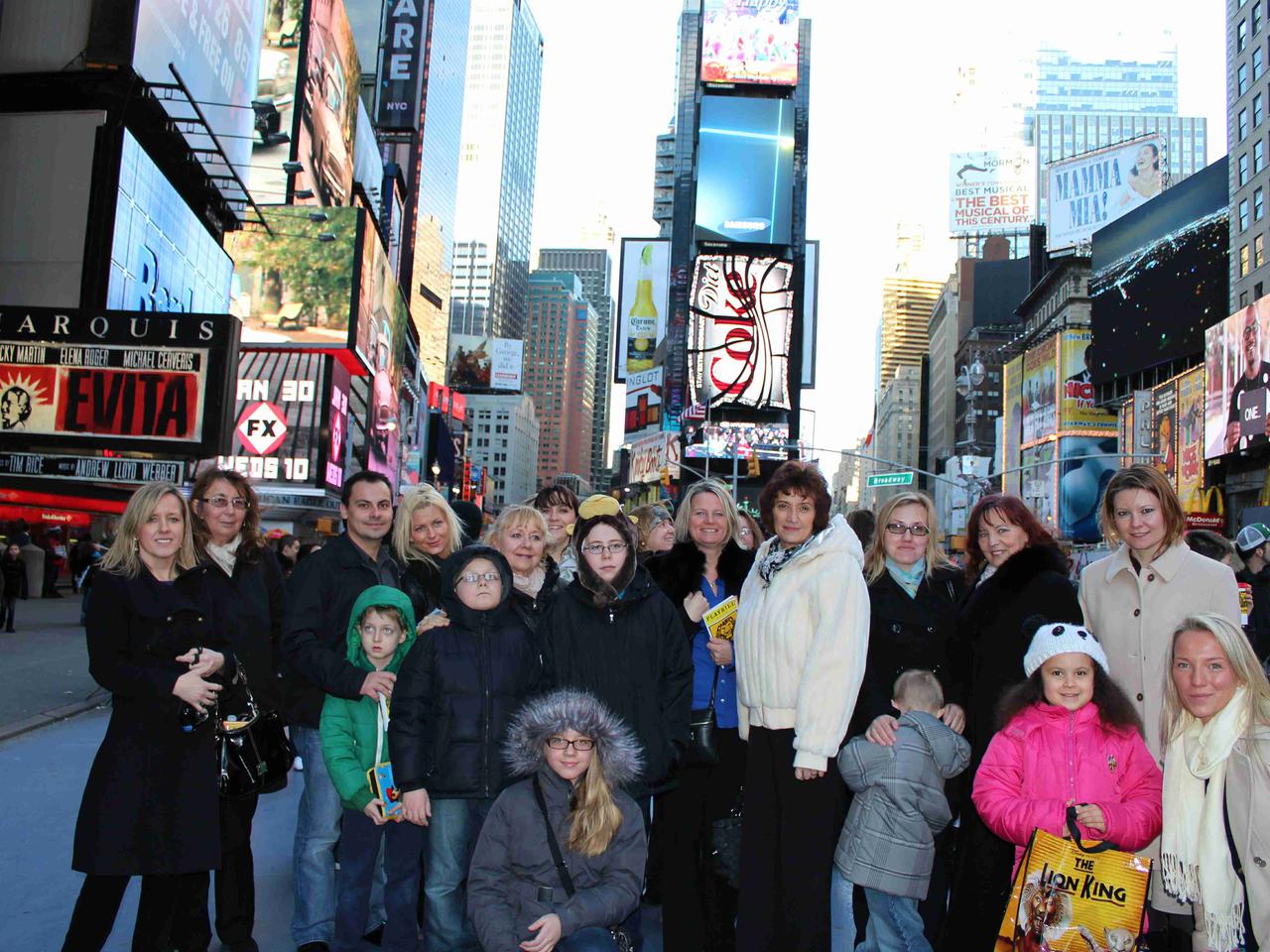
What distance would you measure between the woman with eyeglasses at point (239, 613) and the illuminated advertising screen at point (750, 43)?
7269cm

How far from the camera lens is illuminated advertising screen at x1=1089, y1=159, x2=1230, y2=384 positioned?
53.9 metres

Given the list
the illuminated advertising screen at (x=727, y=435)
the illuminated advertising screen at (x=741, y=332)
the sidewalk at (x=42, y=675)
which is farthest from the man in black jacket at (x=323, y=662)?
the illuminated advertising screen at (x=741, y=332)

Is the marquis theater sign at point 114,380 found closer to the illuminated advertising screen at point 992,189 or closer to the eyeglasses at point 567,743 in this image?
the eyeglasses at point 567,743

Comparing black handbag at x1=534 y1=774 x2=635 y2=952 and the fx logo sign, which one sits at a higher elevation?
the fx logo sign

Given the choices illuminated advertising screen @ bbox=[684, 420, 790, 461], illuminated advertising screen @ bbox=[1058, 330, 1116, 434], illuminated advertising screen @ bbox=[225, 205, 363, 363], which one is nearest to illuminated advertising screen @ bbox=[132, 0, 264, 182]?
illuminated advertising screen @ bbox=[225, 205, 363, 363]

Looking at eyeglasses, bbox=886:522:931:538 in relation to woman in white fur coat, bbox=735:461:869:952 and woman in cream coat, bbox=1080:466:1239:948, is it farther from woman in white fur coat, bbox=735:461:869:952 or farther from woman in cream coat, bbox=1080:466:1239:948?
woman in cream coat, bbox=1080:466:1239:948

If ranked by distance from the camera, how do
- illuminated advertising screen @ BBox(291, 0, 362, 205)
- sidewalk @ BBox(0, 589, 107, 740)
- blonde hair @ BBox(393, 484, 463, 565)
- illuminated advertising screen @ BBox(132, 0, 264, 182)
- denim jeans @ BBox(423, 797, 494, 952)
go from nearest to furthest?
denim jeans @ BBox(423, 797, 494, 952)
blonde hair @ BBox(393, 484, 463, 565)
sidewalk @ BBox(0, 589, 107, 740)
illuminated advertising screen @ BBox(132, 0, 264, 182)
illuminated advertising screen @ BBox(291, 0, 362, 205)

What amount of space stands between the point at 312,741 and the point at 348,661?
2.04 feet

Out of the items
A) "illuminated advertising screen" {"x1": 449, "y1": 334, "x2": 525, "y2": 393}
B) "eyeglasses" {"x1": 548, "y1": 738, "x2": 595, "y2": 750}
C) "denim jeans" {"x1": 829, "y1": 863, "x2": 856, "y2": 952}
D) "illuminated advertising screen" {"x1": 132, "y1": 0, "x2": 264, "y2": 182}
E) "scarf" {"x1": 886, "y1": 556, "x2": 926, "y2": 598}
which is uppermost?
"illuminated advertising screen" {"x1": 449, "y1": 334, "x2": 525, "y2": 393}

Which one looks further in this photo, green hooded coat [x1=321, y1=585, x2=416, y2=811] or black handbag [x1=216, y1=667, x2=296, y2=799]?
green hooded coat [x1=321, y1=585, x2=416, y2=811]

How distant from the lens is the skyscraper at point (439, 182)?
113m

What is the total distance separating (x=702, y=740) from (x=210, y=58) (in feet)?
90.7

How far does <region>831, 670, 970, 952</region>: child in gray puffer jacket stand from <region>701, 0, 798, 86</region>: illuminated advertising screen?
73355 millimetres

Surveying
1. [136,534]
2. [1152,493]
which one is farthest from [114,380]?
[1152,493]
